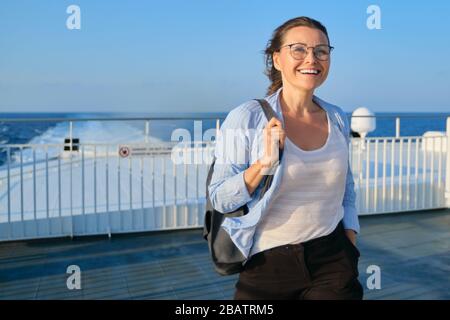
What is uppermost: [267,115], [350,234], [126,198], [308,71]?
[308,71]

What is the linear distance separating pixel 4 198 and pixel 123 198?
113cm

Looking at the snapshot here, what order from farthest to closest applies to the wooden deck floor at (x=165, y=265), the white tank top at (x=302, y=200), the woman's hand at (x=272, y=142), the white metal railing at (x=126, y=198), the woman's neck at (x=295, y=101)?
the white metal railing at (x=126, y=198) < the wooden deck floor at (x=165, y=265) < the woman's neck at (x=295, y=101) < the white tank top at (x=302, y=200) < the woman's hand at (x=272, y=142)

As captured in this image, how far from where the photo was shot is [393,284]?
3309 millimetres

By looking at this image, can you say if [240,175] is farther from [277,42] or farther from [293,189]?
[277,42]

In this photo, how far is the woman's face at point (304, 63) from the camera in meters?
1.41

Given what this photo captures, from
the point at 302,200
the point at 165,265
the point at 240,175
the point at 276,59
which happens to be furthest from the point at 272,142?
the point at 165,265

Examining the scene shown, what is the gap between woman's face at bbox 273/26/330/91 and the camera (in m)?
1.41

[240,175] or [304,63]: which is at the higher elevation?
[304,63]

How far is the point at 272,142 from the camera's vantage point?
1253 millimetres

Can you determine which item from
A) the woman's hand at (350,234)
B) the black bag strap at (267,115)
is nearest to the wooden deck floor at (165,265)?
the woman's hand at (350,234)

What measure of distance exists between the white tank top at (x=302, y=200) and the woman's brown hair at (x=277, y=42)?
0.29 m

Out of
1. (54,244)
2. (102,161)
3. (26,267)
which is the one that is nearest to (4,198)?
(54,244)

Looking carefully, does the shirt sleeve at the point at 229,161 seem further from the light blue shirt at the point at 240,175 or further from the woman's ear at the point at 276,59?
the woman's ear at the point at 276,59

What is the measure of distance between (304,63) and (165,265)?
2.70m
